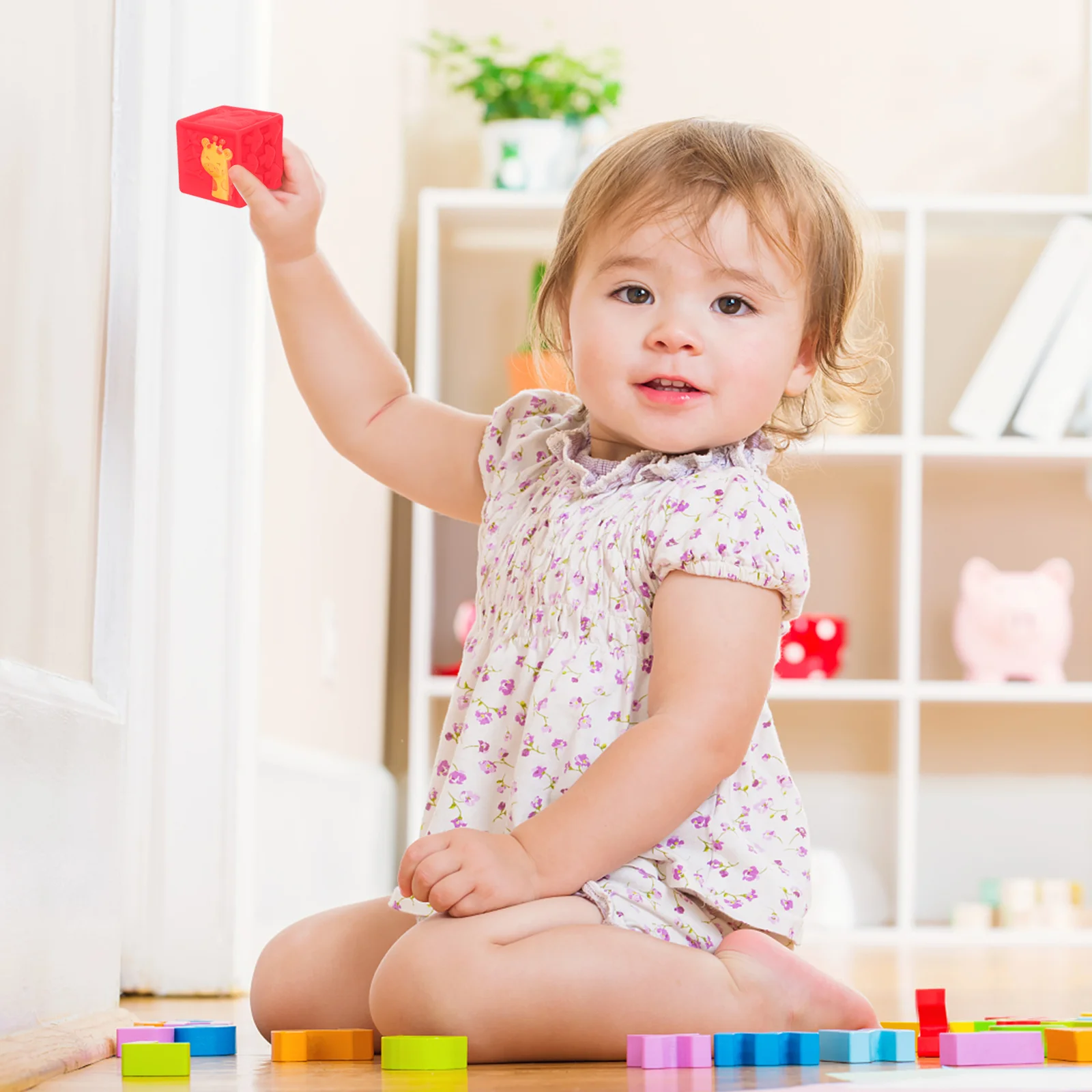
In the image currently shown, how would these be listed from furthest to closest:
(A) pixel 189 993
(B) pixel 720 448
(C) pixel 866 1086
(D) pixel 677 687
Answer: (A) pixel 189 993
(B) pixel 720 448
(D) pixel 677 687
(C) pixel 866 1086

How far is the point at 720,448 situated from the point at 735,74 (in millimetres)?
1763

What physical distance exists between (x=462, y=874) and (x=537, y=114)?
183cm

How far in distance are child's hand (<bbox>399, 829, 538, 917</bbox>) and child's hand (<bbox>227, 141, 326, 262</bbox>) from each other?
398 mm

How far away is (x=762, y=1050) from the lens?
0.72 m

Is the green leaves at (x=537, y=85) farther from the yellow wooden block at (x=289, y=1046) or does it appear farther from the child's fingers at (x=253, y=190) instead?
the yellow wooden block at (x=289, y=1046)

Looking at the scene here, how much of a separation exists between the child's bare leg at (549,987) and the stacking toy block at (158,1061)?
4.4 inches

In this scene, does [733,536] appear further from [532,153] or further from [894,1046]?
[532,153]

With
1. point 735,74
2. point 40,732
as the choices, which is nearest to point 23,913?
point 40,732

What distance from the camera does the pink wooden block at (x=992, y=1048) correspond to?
71cm

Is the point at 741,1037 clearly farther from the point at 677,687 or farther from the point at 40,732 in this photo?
the point at 40,732

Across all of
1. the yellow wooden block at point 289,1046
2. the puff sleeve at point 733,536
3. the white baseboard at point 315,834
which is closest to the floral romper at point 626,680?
the puff sleeve at point 733,536

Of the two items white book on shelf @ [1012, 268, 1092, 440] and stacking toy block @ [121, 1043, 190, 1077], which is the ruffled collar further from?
white book on shelf @ [1012, 268, 1092, 440]

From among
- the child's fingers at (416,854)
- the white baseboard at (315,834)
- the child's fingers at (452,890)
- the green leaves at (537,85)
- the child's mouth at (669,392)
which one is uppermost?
the green leaves at (537,85)

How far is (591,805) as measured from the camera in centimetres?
80
